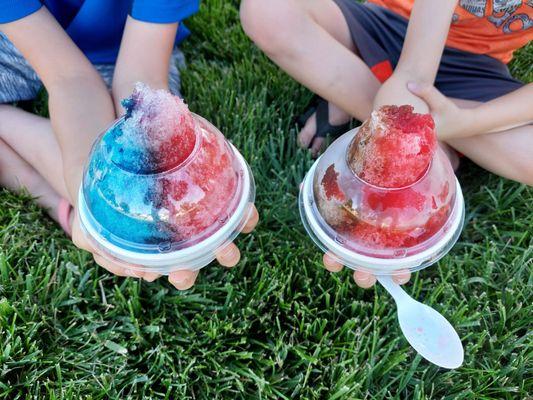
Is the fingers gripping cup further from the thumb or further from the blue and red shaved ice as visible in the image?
the thumb

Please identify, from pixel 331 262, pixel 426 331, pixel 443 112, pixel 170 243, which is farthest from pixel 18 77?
pixel 426 331

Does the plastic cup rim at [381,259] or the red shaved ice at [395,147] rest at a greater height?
the red shaved ice at [395,147]

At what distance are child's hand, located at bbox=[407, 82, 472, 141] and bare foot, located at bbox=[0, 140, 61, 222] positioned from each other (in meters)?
1.04

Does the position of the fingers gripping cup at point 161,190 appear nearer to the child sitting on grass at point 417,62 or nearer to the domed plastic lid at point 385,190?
the domed plastic lid at point 385,190

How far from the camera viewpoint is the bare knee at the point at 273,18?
1.51 m

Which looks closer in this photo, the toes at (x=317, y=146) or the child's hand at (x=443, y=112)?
the child's hand at (x=443, y=112)

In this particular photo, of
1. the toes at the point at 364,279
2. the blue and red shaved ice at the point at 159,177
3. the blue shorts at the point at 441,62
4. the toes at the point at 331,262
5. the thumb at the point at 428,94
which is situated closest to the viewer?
the blue and red shaved ice at the point at 159,177

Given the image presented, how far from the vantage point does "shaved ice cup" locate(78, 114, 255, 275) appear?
951mm

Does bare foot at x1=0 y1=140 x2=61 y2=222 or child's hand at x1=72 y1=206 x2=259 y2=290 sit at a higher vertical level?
child's hand at x1=72 y1=206 x2=259 y2=290

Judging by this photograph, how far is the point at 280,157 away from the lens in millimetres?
1623

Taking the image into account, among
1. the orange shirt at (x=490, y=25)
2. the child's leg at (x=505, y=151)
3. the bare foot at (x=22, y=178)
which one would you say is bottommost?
the bare foot at (x=22, y=178)

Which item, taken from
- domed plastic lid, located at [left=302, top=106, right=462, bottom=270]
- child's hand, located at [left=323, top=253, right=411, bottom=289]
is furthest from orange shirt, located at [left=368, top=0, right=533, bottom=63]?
child's hand, located at [left=323, top=253, right=411, bottom=289]

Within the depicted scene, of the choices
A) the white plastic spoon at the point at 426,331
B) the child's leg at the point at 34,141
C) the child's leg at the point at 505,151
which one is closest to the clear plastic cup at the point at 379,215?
the white plastic spoon at the point at 426,331

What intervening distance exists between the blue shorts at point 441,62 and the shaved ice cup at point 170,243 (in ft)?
2.60
